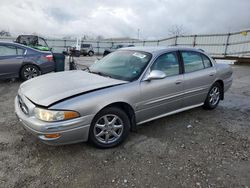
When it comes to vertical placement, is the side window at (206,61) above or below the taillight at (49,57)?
above

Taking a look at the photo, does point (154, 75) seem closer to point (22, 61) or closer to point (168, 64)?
point (168, 64)

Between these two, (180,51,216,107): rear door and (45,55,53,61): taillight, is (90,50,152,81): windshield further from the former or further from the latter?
(45,55,53,61): taillight

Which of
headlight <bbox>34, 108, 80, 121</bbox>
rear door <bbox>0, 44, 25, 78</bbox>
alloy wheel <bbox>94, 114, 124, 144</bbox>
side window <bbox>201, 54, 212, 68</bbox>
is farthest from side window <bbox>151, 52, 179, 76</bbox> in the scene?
rear door <bbox>0, 44, 25, 78</bbox>

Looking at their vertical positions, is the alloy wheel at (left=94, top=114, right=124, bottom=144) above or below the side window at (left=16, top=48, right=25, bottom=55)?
below

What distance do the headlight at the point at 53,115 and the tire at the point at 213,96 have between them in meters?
3.18

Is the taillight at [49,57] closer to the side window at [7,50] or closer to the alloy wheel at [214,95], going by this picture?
the side window at [7,50]

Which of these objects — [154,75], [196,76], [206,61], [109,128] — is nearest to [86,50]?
[206,61]

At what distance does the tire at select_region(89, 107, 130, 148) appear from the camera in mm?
2916

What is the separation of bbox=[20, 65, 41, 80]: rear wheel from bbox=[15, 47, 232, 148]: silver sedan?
12.4 ft

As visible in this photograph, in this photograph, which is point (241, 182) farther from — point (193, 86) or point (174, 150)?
point (193, 86)

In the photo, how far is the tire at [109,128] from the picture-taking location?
2916mm

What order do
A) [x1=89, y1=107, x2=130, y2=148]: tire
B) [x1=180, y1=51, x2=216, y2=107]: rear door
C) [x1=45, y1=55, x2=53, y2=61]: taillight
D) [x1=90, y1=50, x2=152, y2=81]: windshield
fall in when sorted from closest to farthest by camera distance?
1. [x1=89, y1=107, x2=130, y2=148]: tire
2. [x1=90, y1=50, x2=152, y2=81]: windshield
3. [x1=180, y1=51, x2=216, y2=107]: rear door
4. [x1=45, y1=55, x2=53, y2=61]: taillight

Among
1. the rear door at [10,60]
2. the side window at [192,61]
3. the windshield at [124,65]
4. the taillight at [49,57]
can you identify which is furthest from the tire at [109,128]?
the taillight at [49,57]

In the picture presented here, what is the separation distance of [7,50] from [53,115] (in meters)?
5.23
